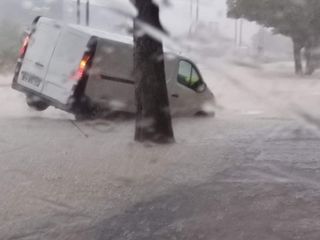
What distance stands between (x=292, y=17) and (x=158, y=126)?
11.4ft

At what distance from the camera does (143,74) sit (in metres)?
8.65

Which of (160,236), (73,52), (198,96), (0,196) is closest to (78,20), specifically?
(73,52)

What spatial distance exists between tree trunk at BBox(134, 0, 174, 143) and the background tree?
2.61 metres

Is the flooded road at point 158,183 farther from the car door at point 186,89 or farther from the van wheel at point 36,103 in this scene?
the car door at point 186,89

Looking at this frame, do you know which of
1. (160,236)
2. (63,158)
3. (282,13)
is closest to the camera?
(160,236)

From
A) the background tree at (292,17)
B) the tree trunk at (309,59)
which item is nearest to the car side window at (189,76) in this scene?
the background tree at (292,17)

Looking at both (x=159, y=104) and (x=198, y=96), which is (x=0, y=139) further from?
(x=198, y=96)

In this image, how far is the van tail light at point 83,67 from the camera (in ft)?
33.3

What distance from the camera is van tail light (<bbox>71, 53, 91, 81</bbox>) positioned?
10141mm

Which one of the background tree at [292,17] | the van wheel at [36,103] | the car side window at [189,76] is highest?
the background tree at [292,17]

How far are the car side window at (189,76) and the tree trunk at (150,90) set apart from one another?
3302mm

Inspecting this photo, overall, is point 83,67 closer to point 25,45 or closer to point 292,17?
point 25,45

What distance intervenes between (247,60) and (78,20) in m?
3.11

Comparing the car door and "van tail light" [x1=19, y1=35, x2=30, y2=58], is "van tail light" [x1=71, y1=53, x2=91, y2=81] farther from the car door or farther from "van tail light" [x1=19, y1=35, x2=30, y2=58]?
the car door
